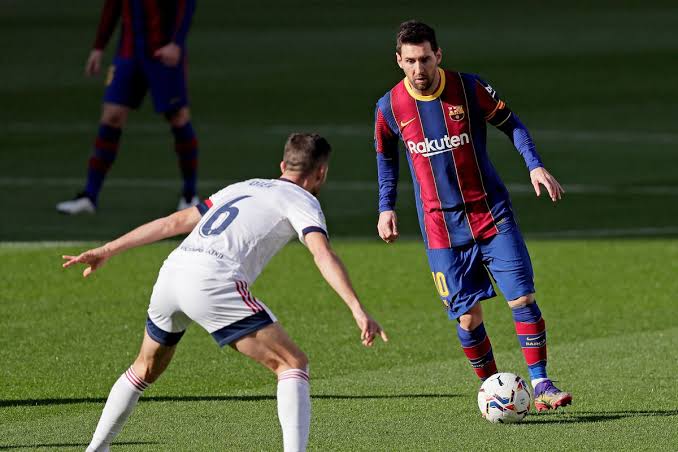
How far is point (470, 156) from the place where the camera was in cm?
864

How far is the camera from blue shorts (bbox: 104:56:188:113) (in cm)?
1543

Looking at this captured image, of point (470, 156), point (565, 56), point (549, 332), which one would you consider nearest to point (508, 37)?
point (565, 56)

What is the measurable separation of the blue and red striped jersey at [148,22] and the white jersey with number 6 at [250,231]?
8.60 m

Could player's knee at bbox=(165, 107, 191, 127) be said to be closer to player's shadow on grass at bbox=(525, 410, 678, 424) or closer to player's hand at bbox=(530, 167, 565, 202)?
player's hand at bbox=(530, 167, 565, 202)

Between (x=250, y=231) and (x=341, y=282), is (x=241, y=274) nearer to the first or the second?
(x=250, y=231)

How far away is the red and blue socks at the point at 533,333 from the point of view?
8633 mm

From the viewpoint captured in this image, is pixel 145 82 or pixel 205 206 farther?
pixel 145 82

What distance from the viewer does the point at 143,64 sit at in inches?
608

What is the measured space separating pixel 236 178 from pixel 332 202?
7.09 feet

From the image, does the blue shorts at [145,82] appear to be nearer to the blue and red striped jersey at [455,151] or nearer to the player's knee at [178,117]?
the player's knee at [178,117]

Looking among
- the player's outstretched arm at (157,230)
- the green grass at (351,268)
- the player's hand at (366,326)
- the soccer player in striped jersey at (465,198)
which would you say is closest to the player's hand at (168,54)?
the green grass at (351,268)

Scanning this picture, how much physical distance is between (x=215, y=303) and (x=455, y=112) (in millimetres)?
2304

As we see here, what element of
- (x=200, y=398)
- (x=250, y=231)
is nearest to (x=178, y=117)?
(x=200, y=398)

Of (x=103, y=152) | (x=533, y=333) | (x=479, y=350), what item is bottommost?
(x=103, y=152)
